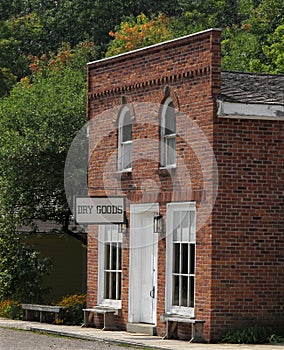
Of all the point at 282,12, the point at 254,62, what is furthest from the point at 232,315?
the point at 282,12

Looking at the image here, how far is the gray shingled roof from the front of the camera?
22.6 meters

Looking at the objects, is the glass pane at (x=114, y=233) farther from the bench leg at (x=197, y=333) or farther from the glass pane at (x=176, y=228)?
the bench leg at (x=197, y=333)

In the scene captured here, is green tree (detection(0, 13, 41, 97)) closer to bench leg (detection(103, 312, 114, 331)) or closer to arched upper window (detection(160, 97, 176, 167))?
bench leg (detection(103, 312, 114, 331))

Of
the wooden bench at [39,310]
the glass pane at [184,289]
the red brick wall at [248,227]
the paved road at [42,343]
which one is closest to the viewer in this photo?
the paved road at [42,343]

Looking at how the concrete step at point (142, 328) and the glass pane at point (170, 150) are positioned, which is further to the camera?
the concrete step at point (142, 328)

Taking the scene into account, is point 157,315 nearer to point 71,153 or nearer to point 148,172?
point 148,172

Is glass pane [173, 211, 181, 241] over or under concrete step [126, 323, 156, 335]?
over

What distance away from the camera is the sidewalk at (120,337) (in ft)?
69.0

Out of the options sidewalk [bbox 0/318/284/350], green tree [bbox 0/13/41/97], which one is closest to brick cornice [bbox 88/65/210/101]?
sidewalk [bbox 0/318/284/350]

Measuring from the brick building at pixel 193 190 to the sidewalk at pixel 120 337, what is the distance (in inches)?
21.3

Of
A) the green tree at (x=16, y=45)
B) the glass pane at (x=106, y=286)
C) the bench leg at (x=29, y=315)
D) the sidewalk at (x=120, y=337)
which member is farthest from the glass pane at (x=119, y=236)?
the green tree at (x=16, y=45)

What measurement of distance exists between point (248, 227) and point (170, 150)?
2.73 m

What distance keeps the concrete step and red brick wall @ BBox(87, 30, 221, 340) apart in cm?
18

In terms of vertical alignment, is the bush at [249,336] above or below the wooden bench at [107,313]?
below
